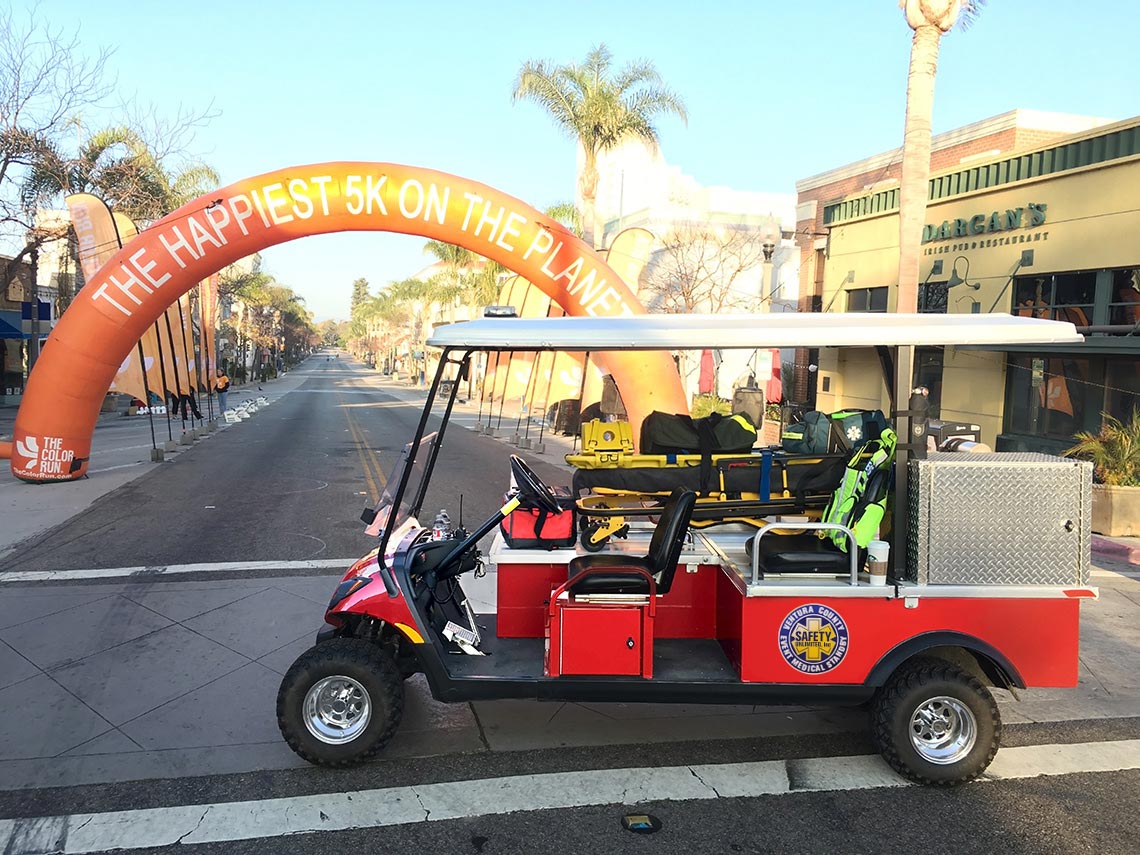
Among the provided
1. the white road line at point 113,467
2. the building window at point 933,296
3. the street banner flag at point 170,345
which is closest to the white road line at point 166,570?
the white road line at point 113,467

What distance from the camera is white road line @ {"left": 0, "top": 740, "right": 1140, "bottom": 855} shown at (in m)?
3.74

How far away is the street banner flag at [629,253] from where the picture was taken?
18.0m

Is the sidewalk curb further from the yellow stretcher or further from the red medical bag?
the red medical bag

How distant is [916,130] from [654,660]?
1178 centimetres

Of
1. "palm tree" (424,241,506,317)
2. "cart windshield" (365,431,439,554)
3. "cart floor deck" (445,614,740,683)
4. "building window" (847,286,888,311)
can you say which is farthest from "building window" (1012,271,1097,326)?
"palm tree" (424,241,506,317)

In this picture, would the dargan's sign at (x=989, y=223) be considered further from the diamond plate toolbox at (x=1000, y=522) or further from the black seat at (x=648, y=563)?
the black seat at (x=648, y=563)

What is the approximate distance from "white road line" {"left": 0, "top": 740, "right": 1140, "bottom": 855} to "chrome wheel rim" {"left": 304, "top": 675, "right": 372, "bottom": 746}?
34 centimetres

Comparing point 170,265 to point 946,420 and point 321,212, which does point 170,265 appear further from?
point 946,420

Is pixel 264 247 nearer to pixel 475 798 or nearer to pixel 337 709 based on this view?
pixel 337 709

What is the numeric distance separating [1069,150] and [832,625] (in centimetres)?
1530

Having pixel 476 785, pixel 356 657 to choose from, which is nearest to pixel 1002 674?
pixel 476 785

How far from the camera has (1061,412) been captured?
621 inches

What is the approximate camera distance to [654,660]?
4.58 metres

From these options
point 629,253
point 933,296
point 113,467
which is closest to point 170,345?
point 113,467
